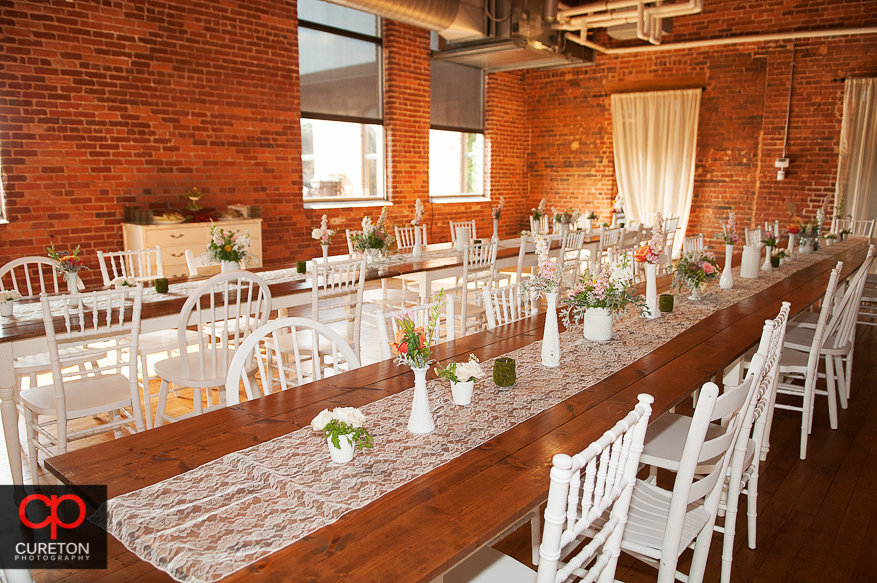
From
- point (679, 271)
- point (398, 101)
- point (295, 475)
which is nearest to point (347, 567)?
point (295, 475)

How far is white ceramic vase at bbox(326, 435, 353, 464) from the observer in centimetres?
157

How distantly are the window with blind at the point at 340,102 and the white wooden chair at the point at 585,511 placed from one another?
20.4 ft

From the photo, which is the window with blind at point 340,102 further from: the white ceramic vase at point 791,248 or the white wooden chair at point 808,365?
the white wooden chair at point 808,365

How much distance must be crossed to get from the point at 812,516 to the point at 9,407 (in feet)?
11.7

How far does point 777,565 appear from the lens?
2.45 metres

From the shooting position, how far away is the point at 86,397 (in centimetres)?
288

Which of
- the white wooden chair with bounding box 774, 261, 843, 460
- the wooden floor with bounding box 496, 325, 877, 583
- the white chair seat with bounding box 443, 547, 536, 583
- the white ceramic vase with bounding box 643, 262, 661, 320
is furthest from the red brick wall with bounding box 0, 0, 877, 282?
the white wooden chair with bounding box 774, 261, 843, 460

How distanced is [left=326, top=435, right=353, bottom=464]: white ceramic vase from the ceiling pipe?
24.9ft

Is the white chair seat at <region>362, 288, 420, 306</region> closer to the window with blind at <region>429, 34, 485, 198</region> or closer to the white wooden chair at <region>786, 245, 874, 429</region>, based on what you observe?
the white wooden chair at <region>786, 245, 874, 429</region>

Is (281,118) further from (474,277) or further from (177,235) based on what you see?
(474,277)

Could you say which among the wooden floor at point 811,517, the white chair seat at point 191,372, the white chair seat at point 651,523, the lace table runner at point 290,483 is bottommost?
the wooden floor at point 811,517

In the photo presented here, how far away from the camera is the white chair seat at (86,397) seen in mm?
2771

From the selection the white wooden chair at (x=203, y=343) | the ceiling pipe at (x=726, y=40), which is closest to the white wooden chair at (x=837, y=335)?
the white wooden chair at (x=203, y=343)

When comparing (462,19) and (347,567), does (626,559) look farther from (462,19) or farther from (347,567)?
(462,19)
